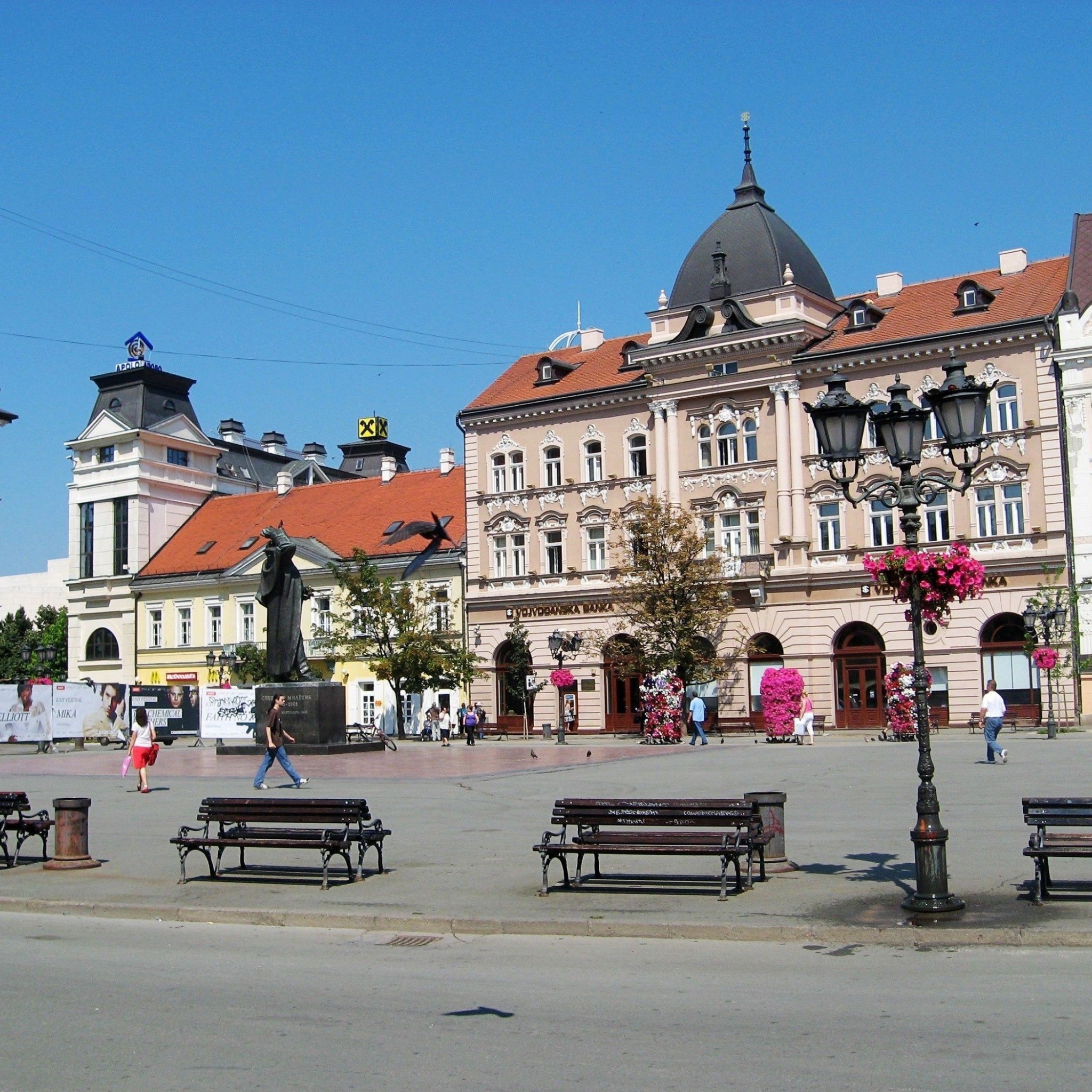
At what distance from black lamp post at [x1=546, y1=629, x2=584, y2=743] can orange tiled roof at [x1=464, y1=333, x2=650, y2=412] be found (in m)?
10.2

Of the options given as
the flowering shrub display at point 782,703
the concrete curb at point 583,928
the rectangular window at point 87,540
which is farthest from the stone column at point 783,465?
the concrete curb at point 583,928

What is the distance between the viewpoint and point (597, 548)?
182ft

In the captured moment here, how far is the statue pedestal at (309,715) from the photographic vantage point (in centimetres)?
3609

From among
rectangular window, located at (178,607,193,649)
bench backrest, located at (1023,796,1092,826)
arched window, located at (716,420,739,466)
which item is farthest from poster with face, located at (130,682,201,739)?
bench backrest, located at (1023,796,1092,826)

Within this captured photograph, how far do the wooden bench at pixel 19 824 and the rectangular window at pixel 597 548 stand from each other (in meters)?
40.0

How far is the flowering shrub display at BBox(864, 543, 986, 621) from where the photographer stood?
39.6 ft

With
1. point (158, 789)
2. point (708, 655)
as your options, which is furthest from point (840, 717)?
point (158, 789)

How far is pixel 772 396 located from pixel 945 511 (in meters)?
7.90

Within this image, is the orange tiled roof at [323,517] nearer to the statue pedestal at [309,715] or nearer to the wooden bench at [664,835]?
the statue pedestal at [309,715]

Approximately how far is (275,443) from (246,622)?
951 inches

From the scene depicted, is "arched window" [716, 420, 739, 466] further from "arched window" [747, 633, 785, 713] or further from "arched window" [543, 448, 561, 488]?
"arched window" [543, 448, 561, 488]

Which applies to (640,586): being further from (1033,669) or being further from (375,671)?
(1033,669)

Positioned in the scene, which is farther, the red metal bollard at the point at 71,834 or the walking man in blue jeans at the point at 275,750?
the walking man in blue jeans at the point at 275,750

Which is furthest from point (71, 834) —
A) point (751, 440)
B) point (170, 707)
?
point (751, 440)
